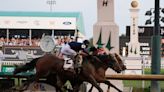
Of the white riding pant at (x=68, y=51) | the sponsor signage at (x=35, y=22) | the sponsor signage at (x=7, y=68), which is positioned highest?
the sponsor signage at (x=35, y=22)

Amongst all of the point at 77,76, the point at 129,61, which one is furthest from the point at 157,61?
the point at 129,61

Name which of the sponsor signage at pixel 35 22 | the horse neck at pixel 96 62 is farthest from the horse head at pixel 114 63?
the sponsor signage at pixel 35 22

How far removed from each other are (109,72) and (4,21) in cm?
3518

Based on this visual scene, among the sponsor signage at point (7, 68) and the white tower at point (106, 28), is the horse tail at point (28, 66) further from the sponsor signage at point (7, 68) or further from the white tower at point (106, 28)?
the sponsor signage at point (7, 68)

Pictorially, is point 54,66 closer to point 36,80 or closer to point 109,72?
point 36,80

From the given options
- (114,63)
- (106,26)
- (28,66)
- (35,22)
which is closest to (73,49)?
(114,63)

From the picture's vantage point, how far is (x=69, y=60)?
47.0 ft

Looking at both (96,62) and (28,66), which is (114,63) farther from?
(28,66)

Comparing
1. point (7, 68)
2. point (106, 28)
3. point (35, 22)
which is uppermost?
point (35, 22)

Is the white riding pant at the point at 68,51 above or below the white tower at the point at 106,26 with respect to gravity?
below

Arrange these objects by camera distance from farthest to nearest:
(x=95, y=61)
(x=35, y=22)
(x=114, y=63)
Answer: (x=35, y=22) → (x=114, y=63) → (x=95, y=61)

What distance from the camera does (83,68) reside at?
14.3 metres

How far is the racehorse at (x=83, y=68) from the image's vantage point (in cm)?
1425

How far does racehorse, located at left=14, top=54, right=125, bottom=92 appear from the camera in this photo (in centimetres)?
1425
